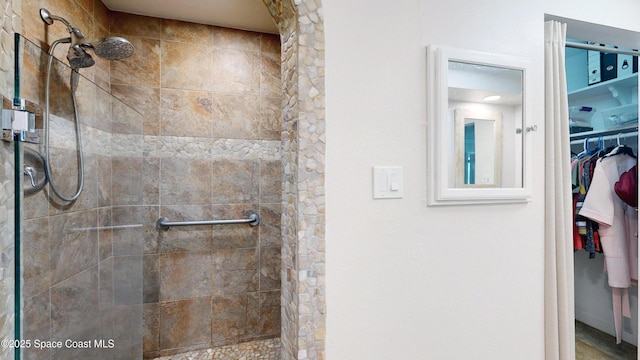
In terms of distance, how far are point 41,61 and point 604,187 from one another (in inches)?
111

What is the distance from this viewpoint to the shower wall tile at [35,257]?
883 mm

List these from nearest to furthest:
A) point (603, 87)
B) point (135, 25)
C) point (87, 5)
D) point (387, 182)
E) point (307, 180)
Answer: point (307, 180), point (387, 182), point (87, 5), point (135, 25), point (603, 87)

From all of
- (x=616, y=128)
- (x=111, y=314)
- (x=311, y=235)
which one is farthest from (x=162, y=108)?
(x=616, y=128)

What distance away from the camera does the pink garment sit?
1993 mm

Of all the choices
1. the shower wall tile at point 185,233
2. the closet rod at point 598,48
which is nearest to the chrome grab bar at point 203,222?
the shower wall tile at point 185,233

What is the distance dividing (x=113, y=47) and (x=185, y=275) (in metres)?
1.38

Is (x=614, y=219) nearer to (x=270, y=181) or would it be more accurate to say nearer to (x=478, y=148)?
(x=478, y=148)

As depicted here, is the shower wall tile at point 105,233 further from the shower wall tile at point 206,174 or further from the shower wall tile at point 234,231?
the shower wall tile at point 234,231

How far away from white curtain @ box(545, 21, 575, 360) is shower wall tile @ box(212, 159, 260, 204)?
5.44ft

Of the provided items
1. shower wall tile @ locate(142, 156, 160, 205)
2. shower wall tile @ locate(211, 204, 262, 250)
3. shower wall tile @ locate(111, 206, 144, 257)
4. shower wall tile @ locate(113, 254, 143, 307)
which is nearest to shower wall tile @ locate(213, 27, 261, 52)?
shower wall tile @ locate(142, 156, 160, 205)

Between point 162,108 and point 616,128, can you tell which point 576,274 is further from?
point 162,108

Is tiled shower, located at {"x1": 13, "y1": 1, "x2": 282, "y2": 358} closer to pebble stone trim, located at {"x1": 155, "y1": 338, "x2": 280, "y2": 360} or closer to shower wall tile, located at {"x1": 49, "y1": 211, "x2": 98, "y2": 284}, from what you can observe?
pebble stone trim, located at {"x1": 155, "y1": 338, "x2": 280, "y2": 360}

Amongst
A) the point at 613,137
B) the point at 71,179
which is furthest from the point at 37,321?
the point at 613,137

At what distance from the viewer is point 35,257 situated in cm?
95
